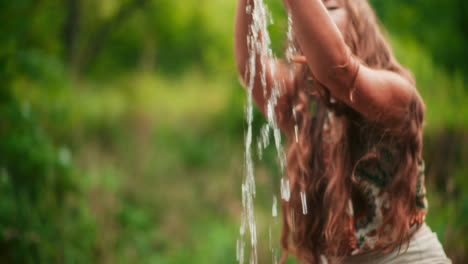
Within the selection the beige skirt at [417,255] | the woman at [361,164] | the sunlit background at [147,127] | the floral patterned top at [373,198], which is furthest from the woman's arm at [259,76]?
the beige skirt at [417,255]

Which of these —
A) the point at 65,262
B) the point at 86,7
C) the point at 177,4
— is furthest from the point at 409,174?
the point at 177,4

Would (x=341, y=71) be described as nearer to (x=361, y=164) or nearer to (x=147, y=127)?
(x=361, y=164)

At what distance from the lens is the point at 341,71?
43.0 inches

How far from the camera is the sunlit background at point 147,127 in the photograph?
361 centimetres

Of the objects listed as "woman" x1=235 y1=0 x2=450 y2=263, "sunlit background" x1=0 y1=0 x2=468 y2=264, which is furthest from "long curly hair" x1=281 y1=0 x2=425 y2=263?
"sunlit background" x1=0 y1=0 x2=468 y2=264

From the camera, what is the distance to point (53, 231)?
11.9 ft

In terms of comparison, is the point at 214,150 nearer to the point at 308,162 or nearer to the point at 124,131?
the point at 124,131

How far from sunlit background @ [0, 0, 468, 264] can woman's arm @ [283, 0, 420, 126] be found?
0.57 m

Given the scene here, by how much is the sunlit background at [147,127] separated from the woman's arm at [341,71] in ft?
1.87

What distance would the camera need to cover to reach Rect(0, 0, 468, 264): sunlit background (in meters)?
3.61

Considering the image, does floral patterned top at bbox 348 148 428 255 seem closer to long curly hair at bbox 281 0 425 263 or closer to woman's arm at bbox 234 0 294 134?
long curly hair at bbox 281 0 425 263

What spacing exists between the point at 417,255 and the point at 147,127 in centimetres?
679

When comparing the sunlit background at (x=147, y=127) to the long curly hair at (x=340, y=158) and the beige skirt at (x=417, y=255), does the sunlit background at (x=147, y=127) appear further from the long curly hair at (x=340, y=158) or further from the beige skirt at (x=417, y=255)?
the beige skirt at (x=417, y=255)

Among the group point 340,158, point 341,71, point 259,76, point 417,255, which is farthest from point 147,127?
point 341,71
